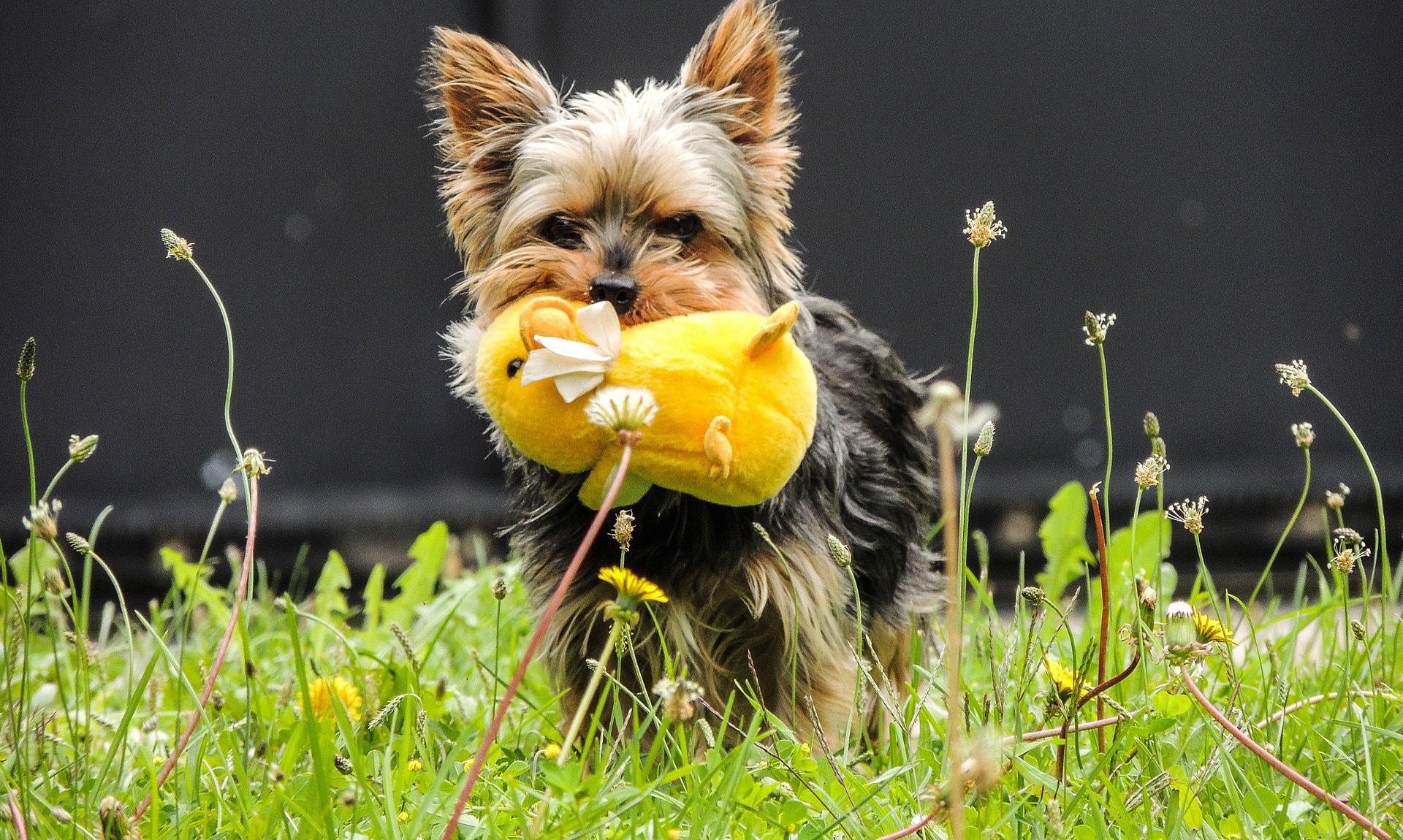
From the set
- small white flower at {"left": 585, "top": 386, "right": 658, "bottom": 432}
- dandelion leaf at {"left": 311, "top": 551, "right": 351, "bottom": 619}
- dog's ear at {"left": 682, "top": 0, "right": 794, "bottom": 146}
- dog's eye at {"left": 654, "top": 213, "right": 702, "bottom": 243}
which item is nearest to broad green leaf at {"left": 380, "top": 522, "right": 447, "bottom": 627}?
dandelion leaf at {"left": 311, "top": 551, "right": 351, "bottom": 619}

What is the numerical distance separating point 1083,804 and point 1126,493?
3151mm

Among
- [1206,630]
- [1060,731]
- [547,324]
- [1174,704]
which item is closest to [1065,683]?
[1174,704]

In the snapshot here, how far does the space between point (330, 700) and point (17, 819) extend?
67 centimetres

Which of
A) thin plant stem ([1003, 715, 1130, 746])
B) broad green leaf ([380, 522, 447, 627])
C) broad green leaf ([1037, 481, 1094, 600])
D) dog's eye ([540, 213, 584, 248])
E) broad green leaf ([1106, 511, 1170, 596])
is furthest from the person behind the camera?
broad green leaf ([380, 522, 447, 627])

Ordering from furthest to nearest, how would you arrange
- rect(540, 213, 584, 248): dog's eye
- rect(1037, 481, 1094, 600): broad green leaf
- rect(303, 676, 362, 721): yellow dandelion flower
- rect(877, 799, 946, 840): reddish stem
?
rect(1037, 481, 1094, 600): broad green leaf → rect(540, 213, 584, 248): dog's eye → rect(303, 676, 362, 721): yellow dandelion flower → rect(877, 799, 946, 840): reddish stem

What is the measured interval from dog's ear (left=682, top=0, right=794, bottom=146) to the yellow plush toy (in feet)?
2.86

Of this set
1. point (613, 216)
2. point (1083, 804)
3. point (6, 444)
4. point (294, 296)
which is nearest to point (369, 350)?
point (294, 296)

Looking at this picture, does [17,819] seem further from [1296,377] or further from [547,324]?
[1296,377]

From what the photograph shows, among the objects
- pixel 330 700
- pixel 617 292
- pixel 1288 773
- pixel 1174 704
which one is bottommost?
pixel 330 700

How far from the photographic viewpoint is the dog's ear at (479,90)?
2676 millimetres

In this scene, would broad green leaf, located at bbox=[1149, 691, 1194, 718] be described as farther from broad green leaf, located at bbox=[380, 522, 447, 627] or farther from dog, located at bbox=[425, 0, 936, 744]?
broad green leaf, located at bbox=[380, 522, 447, 627]

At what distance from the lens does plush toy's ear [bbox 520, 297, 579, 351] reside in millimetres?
1899

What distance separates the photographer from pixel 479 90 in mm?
2689

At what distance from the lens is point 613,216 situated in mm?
2477
